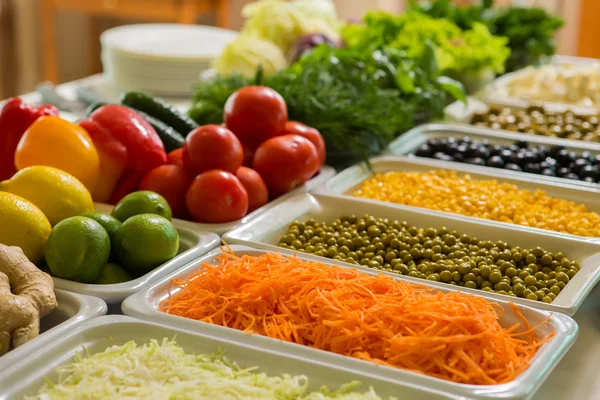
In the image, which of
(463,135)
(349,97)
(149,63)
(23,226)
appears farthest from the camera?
(149,63)

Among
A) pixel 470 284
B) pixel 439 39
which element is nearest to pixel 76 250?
pixel 470 284

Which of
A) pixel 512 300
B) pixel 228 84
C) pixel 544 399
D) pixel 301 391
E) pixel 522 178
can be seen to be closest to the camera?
pixel 301 391

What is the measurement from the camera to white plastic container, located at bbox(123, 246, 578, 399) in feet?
4.07

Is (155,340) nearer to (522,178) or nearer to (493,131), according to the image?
(522,178)

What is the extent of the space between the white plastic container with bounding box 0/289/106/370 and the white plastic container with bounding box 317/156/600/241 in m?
0.87

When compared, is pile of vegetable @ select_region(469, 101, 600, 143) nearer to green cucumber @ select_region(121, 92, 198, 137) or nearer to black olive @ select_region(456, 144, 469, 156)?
black olive @ select_region(456, 144, 469, 156)

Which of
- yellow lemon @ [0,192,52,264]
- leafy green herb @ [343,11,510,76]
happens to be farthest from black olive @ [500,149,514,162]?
yellow lemon @ [0,192,52,264]

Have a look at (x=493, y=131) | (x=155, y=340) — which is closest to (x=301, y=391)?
(x=155, y=340)

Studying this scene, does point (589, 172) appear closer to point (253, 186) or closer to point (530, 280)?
point (530, 280)

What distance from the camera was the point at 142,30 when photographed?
3.57 meters

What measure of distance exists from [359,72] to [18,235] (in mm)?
1417

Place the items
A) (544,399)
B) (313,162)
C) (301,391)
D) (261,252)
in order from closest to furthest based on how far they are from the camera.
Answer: (301,391) → (544,399) → (261,252) → (313,162)

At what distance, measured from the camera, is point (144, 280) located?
5.20ft

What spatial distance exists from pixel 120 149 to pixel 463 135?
1289mm
